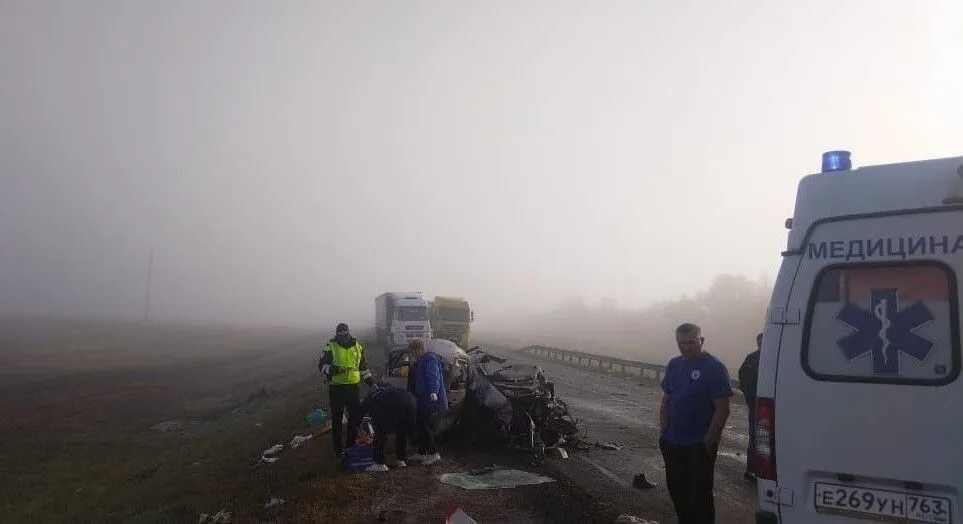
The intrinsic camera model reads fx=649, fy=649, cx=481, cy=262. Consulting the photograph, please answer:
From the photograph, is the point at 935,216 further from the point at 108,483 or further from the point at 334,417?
the point at 108,483

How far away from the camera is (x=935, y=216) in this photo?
11.9ft

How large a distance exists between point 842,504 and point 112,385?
36288mm

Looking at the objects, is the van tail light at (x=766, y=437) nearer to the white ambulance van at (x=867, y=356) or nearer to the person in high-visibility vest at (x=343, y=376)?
the white ambulance van at (x=867, y=356)

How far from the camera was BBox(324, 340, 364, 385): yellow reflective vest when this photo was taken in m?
10.2

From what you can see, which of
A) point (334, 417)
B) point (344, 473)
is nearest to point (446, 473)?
point (344, 473)

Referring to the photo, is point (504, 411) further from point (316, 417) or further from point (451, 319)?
point (451, 319)

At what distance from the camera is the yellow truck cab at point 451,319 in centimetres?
3600

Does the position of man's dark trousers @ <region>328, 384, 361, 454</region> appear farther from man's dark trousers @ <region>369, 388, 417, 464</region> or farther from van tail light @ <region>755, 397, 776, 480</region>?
van tail light @ <region>755, 397, 776, 480</region>

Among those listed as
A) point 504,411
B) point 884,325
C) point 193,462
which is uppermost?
point 884,325

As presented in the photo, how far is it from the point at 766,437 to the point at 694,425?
56.9 inches

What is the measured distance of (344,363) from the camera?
33.7ft

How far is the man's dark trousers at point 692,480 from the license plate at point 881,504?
Result: 153 cm

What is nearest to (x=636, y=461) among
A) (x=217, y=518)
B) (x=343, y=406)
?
(x=343, y=406)

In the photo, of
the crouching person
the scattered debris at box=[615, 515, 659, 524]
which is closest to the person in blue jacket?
the crouching person
